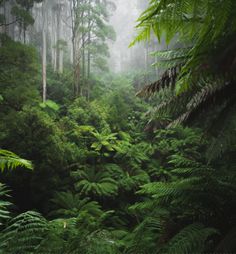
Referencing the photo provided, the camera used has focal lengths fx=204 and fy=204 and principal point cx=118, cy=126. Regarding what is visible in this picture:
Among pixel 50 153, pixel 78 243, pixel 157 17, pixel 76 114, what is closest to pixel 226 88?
pixel 157 17

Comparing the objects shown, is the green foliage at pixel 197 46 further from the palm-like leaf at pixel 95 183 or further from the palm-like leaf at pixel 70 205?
the palm-like leaf at pixel 95 183

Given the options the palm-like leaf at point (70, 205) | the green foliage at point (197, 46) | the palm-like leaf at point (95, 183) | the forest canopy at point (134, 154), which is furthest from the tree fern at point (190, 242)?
the palm-like leaf at point (95, 183)

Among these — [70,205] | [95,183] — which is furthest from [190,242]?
[95,183]

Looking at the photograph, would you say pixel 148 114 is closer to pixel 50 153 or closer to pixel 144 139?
pixel 50 153

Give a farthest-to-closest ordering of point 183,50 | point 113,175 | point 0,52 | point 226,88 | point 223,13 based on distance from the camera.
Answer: point 113,175, point 0,52, point 183,50, point 226,88, point 223,13

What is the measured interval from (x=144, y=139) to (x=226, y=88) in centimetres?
755

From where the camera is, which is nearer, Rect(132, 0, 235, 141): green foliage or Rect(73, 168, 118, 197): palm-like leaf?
Rect(132, 0, 235, 141): green foliage

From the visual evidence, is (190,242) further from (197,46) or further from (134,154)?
(134,154)

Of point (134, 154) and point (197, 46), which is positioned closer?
point (197, 46)

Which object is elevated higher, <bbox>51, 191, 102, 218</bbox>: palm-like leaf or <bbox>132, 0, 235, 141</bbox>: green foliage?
<bbox>132, 0, 235, 141</bbox>: green foliage

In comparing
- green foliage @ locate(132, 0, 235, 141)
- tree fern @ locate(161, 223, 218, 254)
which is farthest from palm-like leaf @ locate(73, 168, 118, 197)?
tree fern @ locate(161, 223, 218, 254)

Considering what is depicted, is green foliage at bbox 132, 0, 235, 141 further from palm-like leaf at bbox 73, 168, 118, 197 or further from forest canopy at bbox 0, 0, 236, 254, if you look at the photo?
palm-like leaf at bbox 73, 168, 118, 197

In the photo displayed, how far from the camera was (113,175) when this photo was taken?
688 centimetres

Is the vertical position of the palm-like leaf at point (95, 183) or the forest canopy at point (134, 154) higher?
the forest canopy at point (134, 154)
